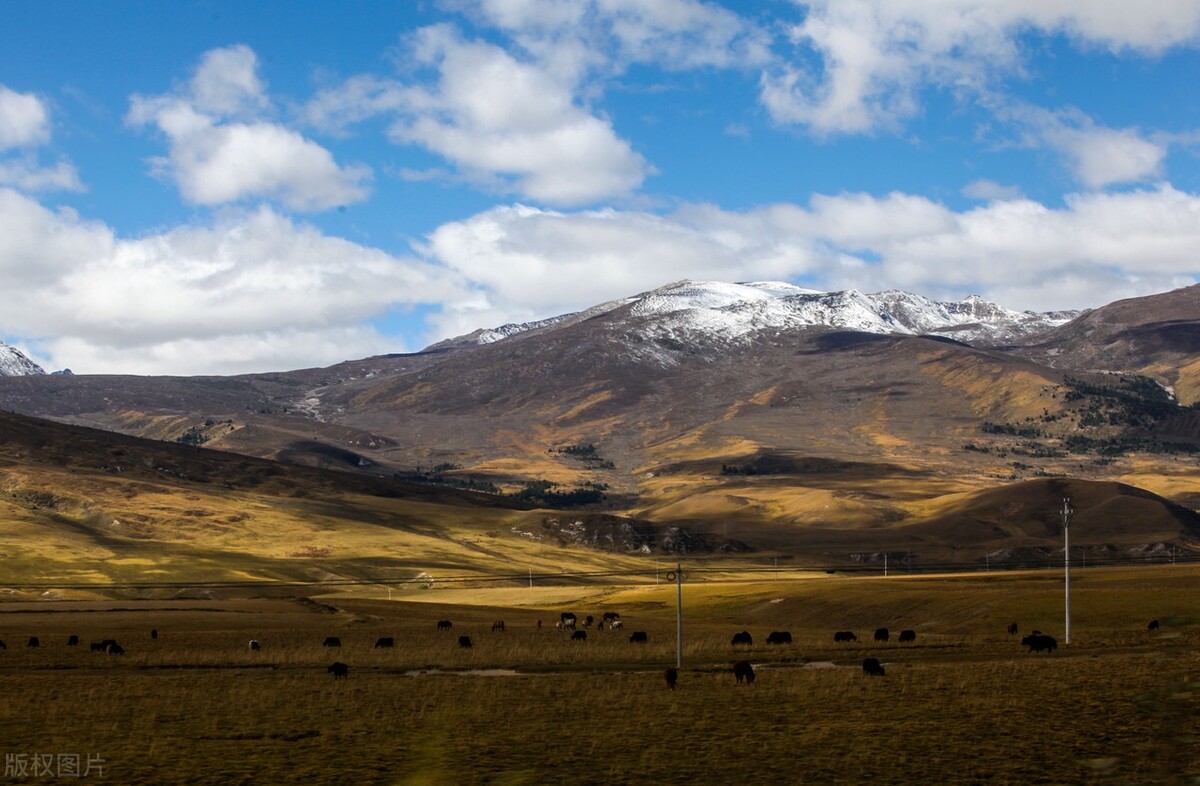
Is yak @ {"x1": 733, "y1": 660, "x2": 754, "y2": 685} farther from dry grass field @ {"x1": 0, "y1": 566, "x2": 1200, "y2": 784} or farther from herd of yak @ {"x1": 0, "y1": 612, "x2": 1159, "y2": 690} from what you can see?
dry grass field @ {"x1": 0, "y1": 566, "x2": 1200, "y2": 784}

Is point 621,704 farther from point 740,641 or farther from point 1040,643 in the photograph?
point 740,641

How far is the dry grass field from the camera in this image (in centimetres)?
3272

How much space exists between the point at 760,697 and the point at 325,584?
140 metres

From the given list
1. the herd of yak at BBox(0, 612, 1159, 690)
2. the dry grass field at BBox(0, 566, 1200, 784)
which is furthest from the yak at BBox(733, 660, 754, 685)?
the dry grass field at BBox(0, 566, 1200, 784)

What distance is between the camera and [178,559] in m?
188

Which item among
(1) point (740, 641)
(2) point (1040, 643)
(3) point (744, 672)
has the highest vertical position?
(3) point (744, 672)

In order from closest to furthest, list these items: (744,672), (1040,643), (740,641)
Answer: (744,672) → (1040,643) → (740,641)

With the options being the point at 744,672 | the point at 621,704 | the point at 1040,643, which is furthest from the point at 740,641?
the point at 621,704

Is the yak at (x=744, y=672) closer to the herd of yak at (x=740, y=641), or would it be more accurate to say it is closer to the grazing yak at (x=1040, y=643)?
the herd of yak at (x=740, y=641)

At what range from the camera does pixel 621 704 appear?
1877 inches

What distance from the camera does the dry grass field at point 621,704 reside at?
32719 millimetres

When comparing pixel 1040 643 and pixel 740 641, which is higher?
pixel 1040 643

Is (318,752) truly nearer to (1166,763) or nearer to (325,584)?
(1166,763)

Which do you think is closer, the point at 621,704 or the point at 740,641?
the point at 621,704
